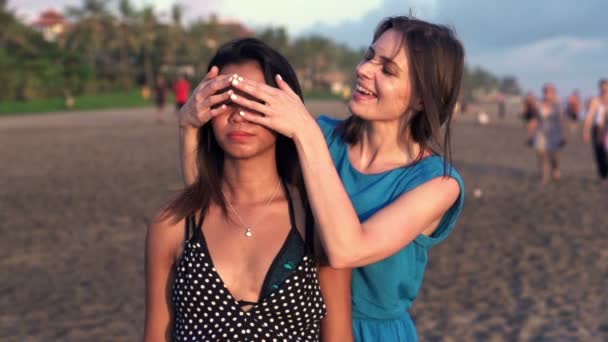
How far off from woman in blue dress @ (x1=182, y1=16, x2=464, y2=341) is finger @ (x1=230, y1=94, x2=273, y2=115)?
6 centimetres

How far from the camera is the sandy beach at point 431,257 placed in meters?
6.06

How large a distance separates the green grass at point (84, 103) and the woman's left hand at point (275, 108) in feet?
135

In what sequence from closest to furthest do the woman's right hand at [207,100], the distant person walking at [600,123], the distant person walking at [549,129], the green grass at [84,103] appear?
1. the woman's right hand at [207,100]
2. the distant person walking at [600,123]
3. the distant person walking at [549,129]
4. the green grass at [84,103]

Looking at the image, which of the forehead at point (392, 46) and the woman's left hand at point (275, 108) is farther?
the forehead at point (392, 46)

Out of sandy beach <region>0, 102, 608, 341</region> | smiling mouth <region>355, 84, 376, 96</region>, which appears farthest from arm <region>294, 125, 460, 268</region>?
sandy beach <region>0, 102, 608, 341</region>

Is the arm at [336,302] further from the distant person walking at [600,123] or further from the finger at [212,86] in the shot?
the distant person walking at [600,123]

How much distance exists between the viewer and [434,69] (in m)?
2.17

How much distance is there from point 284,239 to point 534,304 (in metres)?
4.96

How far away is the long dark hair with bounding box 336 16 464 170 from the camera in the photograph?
2160 millimetres

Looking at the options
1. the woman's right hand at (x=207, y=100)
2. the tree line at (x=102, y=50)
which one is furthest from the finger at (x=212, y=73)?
the tree line at (x=102, y=50)

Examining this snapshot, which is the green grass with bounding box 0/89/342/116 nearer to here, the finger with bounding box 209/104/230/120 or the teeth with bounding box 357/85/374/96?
the teeth with bounding box 357/85/374/96

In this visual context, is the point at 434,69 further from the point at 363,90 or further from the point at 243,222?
the point at 243,222

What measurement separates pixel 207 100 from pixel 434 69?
634 mm

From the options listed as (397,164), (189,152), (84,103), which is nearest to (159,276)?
(189,152)
